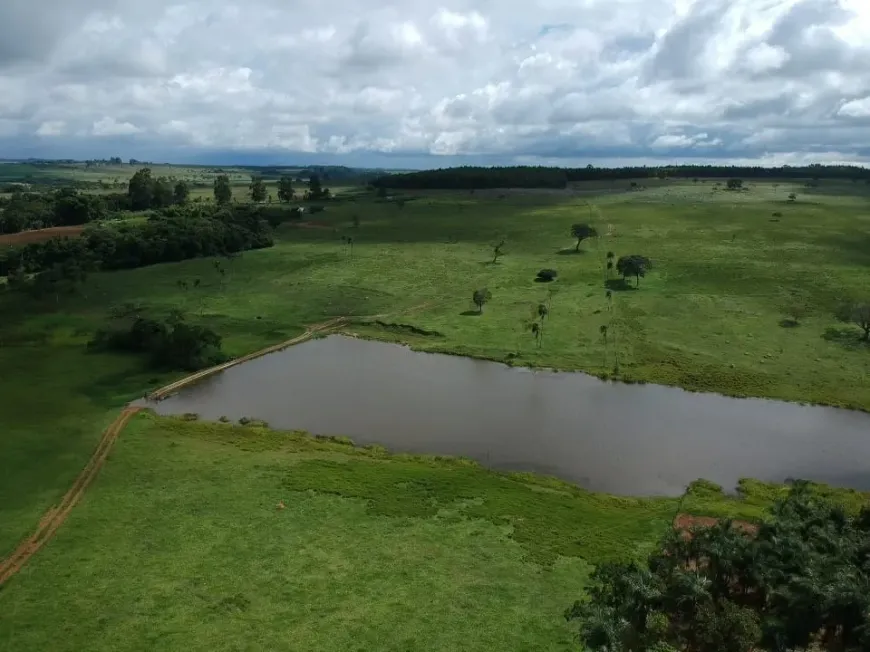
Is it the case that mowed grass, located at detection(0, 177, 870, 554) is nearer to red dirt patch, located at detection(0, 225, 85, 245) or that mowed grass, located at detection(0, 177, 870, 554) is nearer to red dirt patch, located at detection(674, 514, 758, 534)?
red dirt patch, located at detection(674, 514, 758, 534)

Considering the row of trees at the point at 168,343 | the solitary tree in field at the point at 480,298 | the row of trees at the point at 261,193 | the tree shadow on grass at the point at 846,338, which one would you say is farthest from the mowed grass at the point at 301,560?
the row of trees at the point at 261,193

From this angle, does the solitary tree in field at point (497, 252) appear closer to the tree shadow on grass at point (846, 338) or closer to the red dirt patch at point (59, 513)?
the tree shadow on grass at point (846, 338)

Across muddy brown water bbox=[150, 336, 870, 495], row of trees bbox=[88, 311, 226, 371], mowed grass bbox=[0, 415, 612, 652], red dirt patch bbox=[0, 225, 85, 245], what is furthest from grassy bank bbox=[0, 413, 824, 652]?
red dirt patch bbox=[0, 225, 85, 245]

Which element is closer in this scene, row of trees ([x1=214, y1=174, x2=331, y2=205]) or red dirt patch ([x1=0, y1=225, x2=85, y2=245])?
red dirt patch ([x1=0, y1=225, x2=85, y2=245])

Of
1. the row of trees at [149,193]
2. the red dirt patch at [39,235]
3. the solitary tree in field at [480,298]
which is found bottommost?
the solitary tree in field at [480,298]

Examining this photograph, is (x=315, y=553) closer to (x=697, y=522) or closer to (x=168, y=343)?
(x=697, y=522)

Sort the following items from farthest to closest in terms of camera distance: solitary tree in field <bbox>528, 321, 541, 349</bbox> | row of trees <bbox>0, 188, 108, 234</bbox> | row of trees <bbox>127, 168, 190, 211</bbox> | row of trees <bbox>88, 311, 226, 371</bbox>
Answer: row of trees <bbox>127, 168, 190, 211</bbox> → row of trees <bbox>0, 188, 108, 234</bbox> → solitary tree in field <bbox>528, 321, 541, 349</bbox> → row of trees <bbox>88, 311, 226, 371</bbox>
